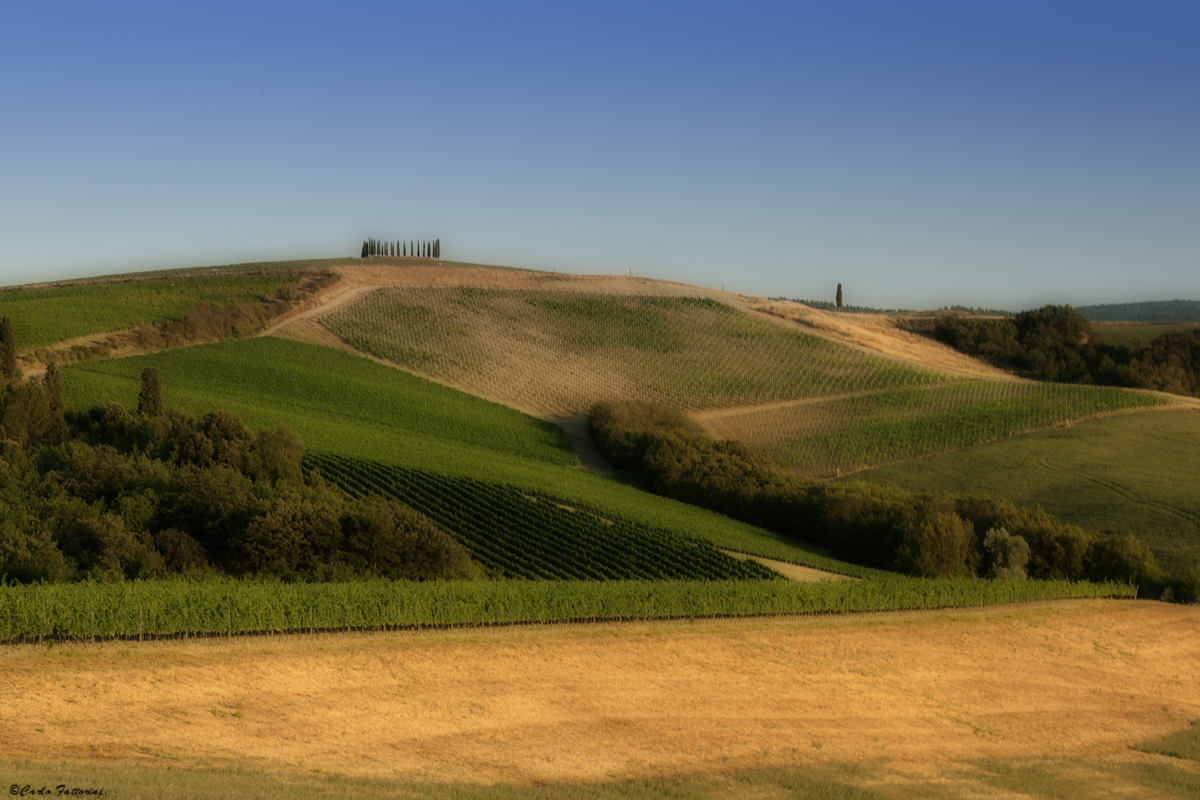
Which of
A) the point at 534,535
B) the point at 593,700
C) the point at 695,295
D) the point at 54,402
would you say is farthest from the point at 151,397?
the point at 695,295

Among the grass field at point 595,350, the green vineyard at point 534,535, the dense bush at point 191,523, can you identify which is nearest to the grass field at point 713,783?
the dense bush at point 191,523

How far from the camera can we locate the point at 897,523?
2084 inches

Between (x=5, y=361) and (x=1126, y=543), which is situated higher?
(x=5, y=361)

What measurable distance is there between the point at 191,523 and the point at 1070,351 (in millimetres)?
100710

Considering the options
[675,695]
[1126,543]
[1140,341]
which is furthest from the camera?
[1140,341]

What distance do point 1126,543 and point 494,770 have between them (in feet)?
130

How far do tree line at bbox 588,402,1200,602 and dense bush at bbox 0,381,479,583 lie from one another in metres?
21.7

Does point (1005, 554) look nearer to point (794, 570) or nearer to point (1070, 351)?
point (794, 570)

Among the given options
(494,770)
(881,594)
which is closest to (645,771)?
(494,770)

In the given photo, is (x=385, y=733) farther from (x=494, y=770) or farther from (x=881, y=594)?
(x=881, y=594)

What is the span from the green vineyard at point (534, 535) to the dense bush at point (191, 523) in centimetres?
314

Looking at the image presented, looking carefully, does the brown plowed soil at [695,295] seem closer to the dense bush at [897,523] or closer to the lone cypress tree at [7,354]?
the lone cypress tree at [7,354]

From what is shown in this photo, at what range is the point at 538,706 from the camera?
2645 centimetres

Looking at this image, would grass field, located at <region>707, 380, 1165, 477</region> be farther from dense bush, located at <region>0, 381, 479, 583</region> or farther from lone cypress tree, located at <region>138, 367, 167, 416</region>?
lone cypress tree, located at <region>138, 367, 167, 416</region>
